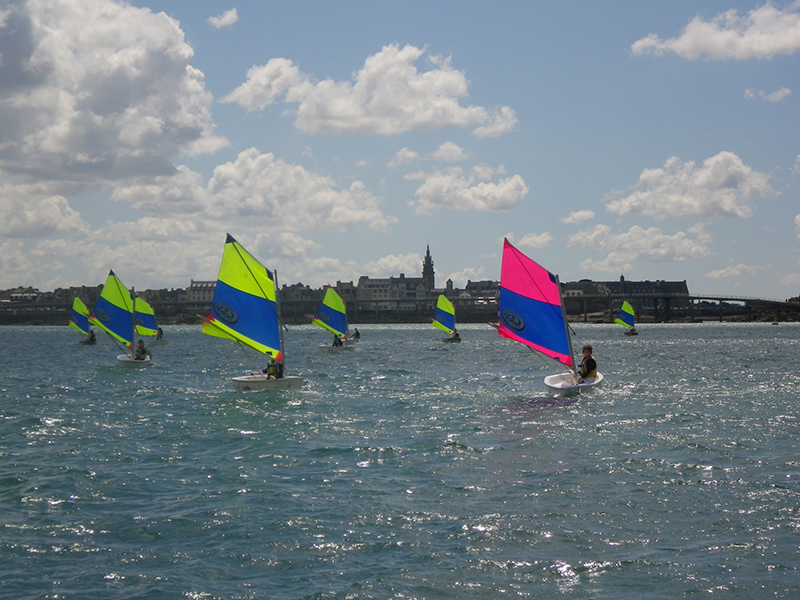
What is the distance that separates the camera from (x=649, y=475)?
1603cm

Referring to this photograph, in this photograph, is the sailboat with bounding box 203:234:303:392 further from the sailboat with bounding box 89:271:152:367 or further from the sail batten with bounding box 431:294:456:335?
the sail batten with bounding box 431:294:456:335

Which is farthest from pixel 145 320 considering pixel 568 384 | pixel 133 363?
pixel 568 384

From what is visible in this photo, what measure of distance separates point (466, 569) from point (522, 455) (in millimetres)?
7645

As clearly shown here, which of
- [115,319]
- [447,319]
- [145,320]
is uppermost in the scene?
[115,319]

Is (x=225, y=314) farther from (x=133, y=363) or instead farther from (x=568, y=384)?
(x=133, y=363)

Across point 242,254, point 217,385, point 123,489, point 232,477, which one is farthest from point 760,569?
point 217,385

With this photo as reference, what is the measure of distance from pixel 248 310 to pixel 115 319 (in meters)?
23.7

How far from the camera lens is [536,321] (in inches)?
1196

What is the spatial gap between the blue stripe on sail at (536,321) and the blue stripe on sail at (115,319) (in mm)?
28672

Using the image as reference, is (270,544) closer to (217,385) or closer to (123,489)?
(123,489)

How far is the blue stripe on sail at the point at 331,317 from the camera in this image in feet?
233

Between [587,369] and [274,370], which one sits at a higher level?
[587,369]

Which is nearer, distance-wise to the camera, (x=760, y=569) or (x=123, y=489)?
(x=760, y=569)

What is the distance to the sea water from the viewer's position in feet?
34.5
